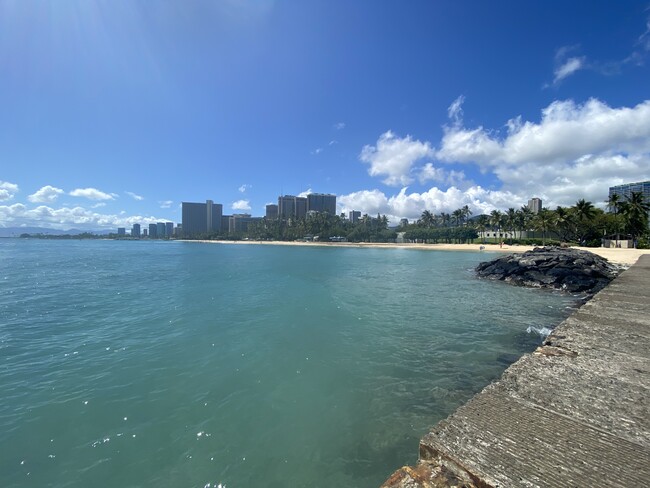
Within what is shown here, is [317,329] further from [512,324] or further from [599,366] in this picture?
[599,366]

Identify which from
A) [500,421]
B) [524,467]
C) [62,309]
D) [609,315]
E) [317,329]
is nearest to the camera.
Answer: [524,467]

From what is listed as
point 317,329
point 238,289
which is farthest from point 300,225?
point 317,329

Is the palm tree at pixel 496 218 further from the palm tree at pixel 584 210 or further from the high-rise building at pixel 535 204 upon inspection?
the high-rise building at pixel 535 204

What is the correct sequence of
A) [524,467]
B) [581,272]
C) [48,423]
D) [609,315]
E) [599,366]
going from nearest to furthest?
[524,467] < [599,366] < [48,423] < [609,315] < [581,272]

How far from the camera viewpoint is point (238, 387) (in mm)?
8078

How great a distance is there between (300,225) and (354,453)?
173 m

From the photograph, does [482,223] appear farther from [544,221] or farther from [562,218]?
[562,218]

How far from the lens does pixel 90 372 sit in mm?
9109

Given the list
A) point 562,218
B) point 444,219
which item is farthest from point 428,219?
point 562,218

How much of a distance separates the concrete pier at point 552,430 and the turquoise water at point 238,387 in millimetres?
2200

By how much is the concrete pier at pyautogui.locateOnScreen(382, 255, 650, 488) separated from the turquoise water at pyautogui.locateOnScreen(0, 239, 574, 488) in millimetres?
2200

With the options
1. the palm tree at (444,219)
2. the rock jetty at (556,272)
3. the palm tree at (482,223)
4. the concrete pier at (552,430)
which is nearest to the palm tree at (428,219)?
the palm tree at (444,219)

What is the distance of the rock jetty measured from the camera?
23250 millimetres

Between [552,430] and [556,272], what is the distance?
27.5m
